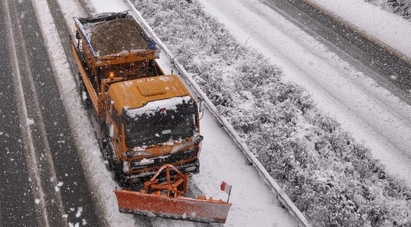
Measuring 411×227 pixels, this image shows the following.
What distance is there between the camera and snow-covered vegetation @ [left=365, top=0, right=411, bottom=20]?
18047mm

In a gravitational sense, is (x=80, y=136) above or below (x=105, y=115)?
below

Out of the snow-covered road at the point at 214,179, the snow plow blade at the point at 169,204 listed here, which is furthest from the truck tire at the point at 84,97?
the snow plow blade at the point at 169,204

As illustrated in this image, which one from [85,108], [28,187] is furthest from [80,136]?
[28,187]

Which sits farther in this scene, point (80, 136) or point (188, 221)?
point (80, 136)

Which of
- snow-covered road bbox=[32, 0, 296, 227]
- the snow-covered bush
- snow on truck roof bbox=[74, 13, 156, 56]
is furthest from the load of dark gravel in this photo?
the snow-covered bush

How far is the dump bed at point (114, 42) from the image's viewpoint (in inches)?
441

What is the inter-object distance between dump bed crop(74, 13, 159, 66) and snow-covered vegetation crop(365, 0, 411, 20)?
12.5 m

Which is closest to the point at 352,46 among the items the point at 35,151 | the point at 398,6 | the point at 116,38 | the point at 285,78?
→ the point at 398,6

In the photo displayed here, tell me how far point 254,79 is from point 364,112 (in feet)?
12.7

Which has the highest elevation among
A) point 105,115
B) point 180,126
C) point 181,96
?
point 181,96

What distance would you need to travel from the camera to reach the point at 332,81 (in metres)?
14.4

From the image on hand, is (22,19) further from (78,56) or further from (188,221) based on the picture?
(188,221)

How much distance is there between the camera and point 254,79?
46.4ft

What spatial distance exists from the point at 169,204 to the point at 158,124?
179 centimetres
